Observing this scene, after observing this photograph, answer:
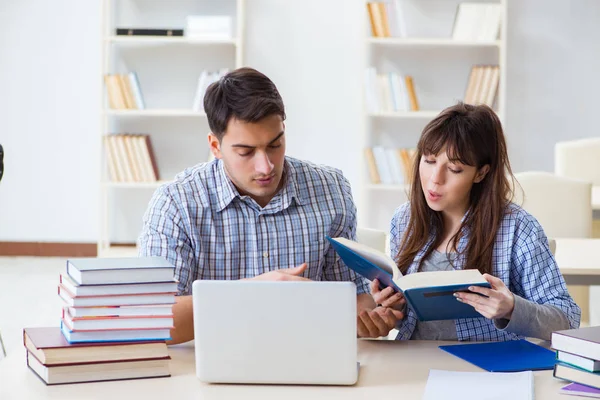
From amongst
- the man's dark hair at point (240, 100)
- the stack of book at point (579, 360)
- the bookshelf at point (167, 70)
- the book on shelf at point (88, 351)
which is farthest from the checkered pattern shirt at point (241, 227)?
the bookshelf at point (167, 70)

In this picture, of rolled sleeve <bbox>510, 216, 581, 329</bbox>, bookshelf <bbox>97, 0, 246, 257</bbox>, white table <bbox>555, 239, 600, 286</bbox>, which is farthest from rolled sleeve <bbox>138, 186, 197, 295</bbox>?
bookshelf <bbox>97, 0, 246, 257</bbox>

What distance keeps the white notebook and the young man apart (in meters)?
0.29

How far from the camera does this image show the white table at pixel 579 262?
263 cm

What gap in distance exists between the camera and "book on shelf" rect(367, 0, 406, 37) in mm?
5027

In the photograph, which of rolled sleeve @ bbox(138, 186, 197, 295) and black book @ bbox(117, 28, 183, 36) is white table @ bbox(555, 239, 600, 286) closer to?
rolled sleeve @ bbox(138, 186, 197, 295)

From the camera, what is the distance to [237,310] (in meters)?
1.41

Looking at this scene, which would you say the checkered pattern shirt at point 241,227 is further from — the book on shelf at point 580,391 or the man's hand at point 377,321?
the book on shelf at point 580,391

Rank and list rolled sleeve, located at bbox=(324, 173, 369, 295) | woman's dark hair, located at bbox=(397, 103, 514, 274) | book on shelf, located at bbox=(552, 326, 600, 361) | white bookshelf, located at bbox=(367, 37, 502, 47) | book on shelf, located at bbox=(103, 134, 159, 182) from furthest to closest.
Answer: book on shelf, located at bbox=(103, 134, 159, 182)
white bookshelf, located at bbox=(367, 37, 502, 47)
rolled sleeve, located at bbox=(324, 173, 369, 295)
woman's dark hair, located at bbox=(397, 103, 514, 274)
book on shelf, located at bbox=(552, 326, 600, 361)

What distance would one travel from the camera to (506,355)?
1.63 meters

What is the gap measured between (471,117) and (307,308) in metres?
0.77

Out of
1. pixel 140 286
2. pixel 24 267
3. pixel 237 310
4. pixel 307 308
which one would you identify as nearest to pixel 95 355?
pixel 140 286

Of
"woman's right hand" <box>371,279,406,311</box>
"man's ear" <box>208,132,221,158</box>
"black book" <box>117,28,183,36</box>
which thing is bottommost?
"woman's right hand" <box>371,279,406,311</box>

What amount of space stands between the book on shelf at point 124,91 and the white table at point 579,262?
2.91m

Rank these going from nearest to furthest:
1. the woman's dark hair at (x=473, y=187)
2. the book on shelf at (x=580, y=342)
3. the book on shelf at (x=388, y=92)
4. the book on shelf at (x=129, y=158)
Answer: the book on shelf at (x=580, y=342), the woman's dark hair at (x=473, y=187), the book on shelf at (x=388, y=92), the book on shelf at (x=129, y=158)
